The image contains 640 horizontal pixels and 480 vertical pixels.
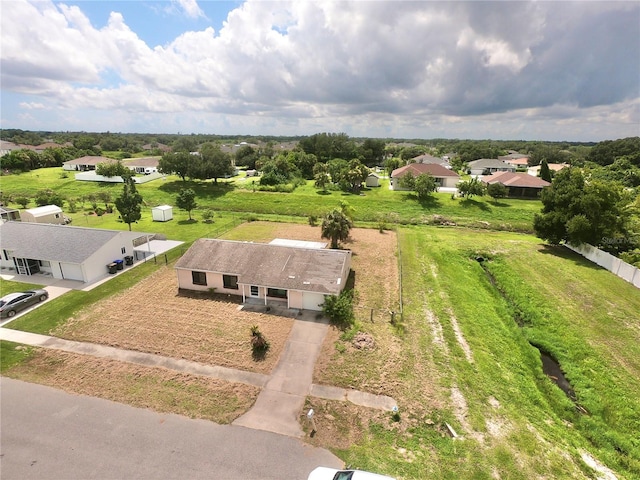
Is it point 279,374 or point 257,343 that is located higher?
point 257,343

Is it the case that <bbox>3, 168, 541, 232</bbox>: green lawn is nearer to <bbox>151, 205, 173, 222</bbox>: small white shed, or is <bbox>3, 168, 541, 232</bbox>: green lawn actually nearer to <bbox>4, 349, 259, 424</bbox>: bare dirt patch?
<bbox>151, 205, 173, 222</bbox>: small white shed

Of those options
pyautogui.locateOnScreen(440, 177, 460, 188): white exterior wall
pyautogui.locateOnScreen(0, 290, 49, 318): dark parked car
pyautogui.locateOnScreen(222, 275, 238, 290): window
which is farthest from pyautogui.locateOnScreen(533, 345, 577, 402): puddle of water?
pyautogui.locateOnScreen(440, 177, 460, 188): white exterior wall

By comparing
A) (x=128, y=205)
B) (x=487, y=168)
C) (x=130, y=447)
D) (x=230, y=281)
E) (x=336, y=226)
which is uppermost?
(x=487, y=168)

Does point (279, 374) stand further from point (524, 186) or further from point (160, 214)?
point (524, 186)

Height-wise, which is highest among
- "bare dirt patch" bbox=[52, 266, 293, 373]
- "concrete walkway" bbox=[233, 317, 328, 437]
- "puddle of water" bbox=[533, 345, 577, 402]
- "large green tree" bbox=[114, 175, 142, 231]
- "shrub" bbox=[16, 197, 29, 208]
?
"large green tree" bbox=[114, 175, 142, 231]

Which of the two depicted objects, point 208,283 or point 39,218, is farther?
point 39,218

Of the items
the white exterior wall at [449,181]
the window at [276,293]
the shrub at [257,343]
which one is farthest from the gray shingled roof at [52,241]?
the white exterior wall at [449,181]

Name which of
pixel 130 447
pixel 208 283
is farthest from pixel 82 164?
pixel 130 447
